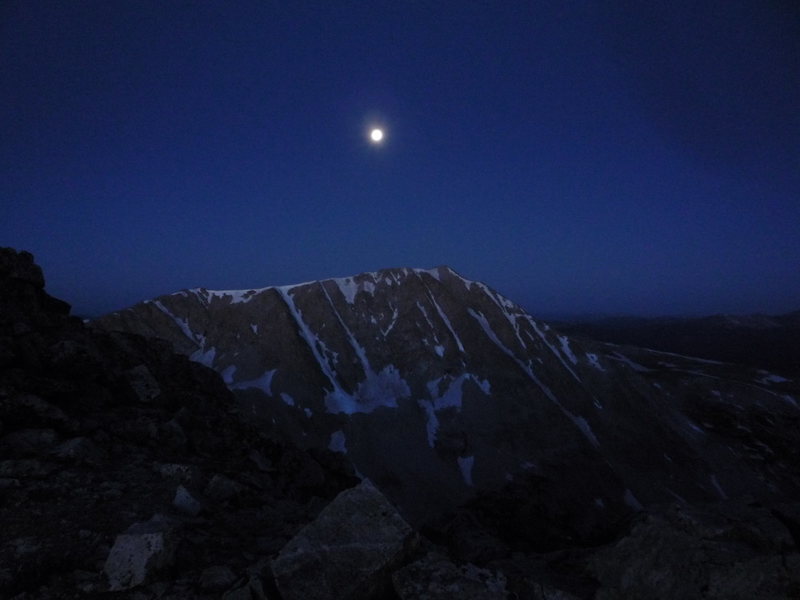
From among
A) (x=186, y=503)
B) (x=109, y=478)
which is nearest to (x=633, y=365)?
(x=186, y=503)

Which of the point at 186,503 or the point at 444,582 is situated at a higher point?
the point at 444,582

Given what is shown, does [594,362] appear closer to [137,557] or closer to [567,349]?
[567,349]

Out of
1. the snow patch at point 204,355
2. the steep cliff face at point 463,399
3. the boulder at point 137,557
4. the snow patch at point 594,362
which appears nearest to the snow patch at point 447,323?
the steep cliff face at point 463,399

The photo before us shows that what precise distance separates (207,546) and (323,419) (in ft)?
207

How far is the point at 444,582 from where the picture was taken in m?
5.15

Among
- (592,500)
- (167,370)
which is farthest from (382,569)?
(592,500)

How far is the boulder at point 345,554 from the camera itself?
5156 millimetres

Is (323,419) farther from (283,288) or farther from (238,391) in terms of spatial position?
(283,288)

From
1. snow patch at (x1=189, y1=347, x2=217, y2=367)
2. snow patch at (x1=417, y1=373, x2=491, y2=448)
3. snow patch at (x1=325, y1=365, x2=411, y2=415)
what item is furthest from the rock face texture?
snow patch at (x1=189, y1=347, x2=217, y2=367)

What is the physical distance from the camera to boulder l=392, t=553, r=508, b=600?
16.4 feet

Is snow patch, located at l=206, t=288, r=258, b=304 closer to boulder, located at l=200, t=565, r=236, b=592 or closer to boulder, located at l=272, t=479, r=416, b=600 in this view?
boulder, located at l=200, t=565, r=236, b=592

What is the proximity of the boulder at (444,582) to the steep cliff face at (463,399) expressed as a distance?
51.5m

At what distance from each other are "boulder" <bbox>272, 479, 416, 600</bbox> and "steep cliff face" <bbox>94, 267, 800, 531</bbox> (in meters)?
50.4

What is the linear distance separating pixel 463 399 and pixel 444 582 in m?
74.0
